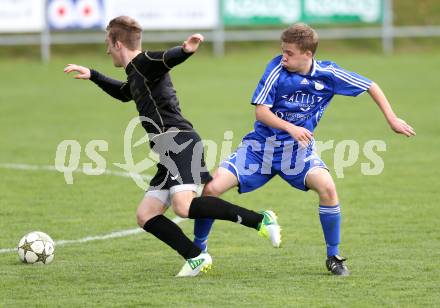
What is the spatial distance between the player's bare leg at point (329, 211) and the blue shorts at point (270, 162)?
92 mm

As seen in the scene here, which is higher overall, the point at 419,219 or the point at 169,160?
the point at 169,160

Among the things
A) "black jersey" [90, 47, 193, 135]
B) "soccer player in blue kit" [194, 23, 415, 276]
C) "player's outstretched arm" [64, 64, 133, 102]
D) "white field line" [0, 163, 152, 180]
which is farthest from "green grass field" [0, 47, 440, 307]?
"player's outstretched arm" [64, 64, 133, 102]

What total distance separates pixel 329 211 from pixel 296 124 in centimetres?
69

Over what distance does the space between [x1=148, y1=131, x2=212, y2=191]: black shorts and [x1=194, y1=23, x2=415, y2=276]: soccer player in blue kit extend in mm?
204

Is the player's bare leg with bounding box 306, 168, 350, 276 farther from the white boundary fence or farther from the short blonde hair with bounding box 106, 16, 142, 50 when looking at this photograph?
the white boundary fence

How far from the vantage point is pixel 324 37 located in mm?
27922

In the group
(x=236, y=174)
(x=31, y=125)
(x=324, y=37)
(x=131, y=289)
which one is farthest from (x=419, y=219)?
(x=324, y=37)

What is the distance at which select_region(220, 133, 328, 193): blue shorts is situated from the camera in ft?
23.0

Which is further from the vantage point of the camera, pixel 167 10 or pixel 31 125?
pixel 167 10

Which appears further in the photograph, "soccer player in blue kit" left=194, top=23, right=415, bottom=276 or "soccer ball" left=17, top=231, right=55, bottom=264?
"soccer ball" left=17, top=231, right=55, bottom=264

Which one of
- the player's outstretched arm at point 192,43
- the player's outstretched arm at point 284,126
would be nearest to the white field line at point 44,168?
the player's outstretched arm at point 284,126

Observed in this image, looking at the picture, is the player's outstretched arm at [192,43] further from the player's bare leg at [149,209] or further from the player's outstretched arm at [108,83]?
the player's bare leg at [149,209]

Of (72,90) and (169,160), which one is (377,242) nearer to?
(169,160)

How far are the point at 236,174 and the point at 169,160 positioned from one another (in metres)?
0.53
